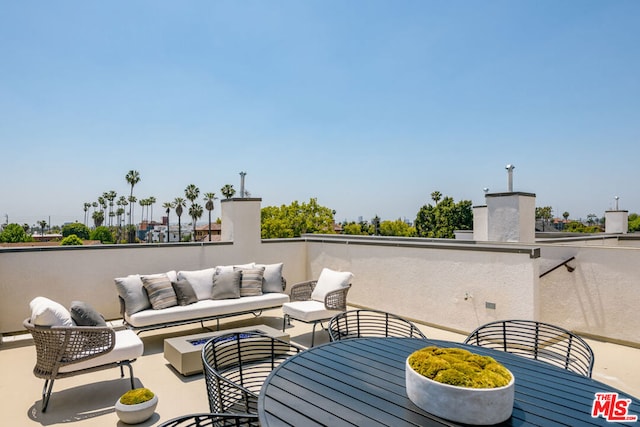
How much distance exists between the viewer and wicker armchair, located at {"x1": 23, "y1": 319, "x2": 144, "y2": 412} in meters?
3.46

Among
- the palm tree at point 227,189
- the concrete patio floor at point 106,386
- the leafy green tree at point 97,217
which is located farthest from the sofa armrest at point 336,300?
the leafy green tree at point 97,217

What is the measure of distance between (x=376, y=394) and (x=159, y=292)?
177 inches

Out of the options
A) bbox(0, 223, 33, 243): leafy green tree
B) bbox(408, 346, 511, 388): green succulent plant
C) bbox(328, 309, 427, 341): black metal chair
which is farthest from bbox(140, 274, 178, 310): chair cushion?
bbox(0, 223, 33, 243): leafy green tree

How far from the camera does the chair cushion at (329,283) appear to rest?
19.4 ft

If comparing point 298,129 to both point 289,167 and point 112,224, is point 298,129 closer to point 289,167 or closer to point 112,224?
point 289,167

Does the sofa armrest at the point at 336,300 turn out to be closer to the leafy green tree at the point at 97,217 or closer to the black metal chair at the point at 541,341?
the black metal chair at the point at 541,341

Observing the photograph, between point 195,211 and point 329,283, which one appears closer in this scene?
point 329,283

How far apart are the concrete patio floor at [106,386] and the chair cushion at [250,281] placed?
1.16m

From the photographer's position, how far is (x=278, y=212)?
40438 millimetres

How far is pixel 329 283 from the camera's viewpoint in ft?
19.7

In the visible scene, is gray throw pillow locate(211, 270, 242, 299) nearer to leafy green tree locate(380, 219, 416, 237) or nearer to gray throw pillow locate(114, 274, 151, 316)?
gray throw pillow locate(114, 274, 151, 316)

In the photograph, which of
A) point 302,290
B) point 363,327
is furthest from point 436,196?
point 363,327

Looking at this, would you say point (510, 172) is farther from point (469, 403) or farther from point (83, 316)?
point (83, 316)

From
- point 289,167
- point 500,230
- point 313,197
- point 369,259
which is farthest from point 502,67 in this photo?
point 313,197
